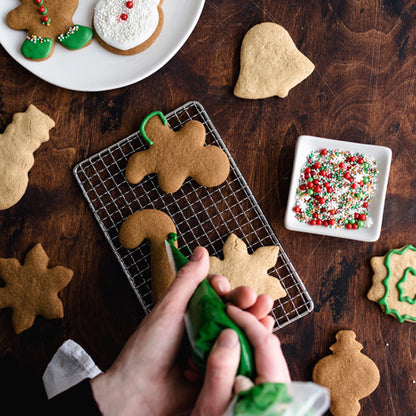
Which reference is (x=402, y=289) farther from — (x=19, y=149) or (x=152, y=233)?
(x=19, y=149)

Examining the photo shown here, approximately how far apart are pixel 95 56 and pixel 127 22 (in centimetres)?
13

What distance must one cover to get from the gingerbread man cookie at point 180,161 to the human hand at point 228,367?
506 millimetres

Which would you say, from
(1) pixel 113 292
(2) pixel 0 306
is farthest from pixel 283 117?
(2) pixel 0 306

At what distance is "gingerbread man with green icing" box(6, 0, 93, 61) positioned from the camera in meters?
1.18

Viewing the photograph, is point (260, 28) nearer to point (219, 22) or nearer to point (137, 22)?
point (219, 22)

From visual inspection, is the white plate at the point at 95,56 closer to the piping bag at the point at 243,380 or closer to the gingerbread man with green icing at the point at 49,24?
the gingerbread man with green icing at the point at 49,24

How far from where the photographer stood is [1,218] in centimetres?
121

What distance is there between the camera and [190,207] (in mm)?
1215

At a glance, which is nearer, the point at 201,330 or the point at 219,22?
the point at 201,330

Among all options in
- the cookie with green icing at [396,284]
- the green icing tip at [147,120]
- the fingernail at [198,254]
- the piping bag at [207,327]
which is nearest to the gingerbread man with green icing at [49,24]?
the green icing tip at [147,120]

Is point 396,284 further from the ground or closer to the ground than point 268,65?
closer to the ground

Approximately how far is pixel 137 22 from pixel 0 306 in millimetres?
Result: 870

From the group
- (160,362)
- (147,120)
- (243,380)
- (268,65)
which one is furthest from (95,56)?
(243,380)

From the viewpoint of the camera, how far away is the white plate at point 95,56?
1.18 metres
